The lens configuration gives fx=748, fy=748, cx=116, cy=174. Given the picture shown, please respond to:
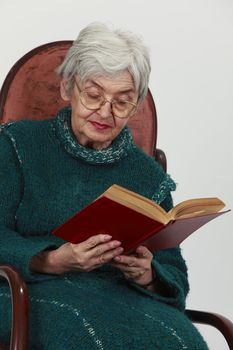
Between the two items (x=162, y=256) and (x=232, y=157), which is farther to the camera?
(x=232, y=157)

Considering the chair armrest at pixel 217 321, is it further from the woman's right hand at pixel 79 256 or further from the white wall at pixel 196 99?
the white wall at pixel 196 99

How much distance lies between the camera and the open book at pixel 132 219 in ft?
4.95

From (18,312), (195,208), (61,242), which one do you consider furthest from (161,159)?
(18,312)

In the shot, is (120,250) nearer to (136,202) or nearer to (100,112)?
(136,202)

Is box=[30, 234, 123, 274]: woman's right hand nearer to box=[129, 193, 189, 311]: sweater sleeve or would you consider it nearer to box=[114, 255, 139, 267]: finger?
box=[114, 255, 139, 267]: finger

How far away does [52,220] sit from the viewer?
1.87 meters

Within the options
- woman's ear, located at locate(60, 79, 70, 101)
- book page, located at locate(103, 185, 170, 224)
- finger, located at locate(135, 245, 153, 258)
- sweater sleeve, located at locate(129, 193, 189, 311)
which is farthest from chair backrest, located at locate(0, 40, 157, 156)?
book page, located at locate(103, 185, 170, 224)

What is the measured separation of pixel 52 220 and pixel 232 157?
54.7 inches

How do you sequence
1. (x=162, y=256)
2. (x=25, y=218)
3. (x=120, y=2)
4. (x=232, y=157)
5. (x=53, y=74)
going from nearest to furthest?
(x=25, y=218), (x=162, y=256), (x=53, y=74), (x=120, y=2), (x=232, y=157)

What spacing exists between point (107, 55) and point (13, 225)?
1.57 ft

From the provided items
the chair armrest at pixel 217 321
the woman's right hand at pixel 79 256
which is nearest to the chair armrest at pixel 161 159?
the chair armrest at pixel 217 321

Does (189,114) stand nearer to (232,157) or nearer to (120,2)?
(232,157)

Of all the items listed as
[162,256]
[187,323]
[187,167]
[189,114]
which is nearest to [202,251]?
[187,167]

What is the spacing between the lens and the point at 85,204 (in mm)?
1905
